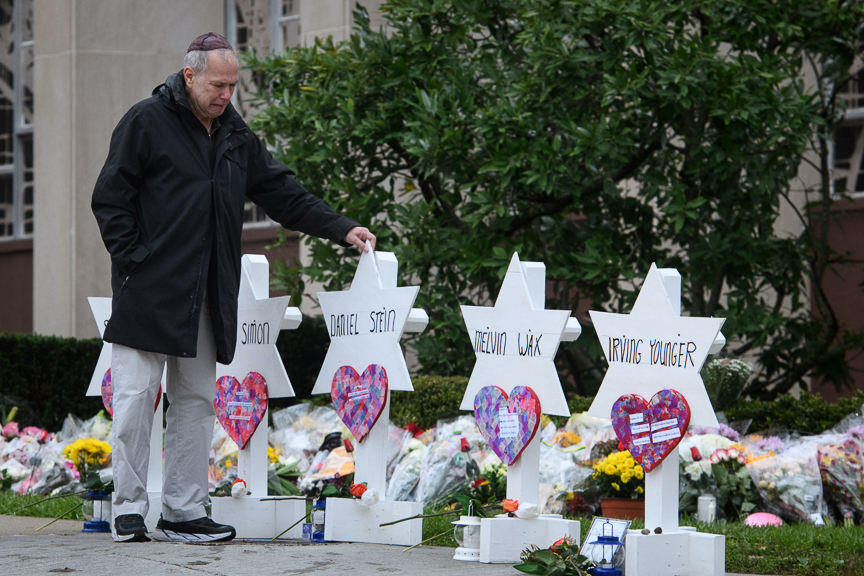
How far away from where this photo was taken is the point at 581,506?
206 inches

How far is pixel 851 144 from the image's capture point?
921 cm

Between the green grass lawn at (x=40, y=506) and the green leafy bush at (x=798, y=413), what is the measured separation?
3820 millimetres

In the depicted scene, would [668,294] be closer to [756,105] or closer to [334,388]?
[334,388]

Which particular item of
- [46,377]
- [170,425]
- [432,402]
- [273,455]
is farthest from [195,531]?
[46,377]

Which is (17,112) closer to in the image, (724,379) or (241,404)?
(241,404)

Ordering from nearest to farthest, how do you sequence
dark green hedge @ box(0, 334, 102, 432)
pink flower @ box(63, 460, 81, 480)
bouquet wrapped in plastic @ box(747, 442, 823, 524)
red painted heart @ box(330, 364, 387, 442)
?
red painted heart @ box(330, 364, 387, 442) < bouquet wrapped in plastic @ box(747, 442, 823, 524) < pink flower @ box(63, 460, 81, 480) < dark green hedge @ box(0, 334, 102, 432)

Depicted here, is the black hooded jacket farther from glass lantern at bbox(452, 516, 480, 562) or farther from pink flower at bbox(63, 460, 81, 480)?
pink flower at bbox(63, 460, 81, 480)

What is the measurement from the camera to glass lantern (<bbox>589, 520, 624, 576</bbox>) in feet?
11.3

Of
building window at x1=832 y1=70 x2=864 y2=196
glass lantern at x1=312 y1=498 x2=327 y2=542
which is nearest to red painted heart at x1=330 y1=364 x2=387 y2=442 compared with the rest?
glass lantern at x1=312 y1=498 x2=327 y2=542

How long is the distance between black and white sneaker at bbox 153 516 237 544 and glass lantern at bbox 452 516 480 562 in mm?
935

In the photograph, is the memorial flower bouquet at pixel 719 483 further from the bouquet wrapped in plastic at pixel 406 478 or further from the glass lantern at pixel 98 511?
the glass lantern at pixel 98 511

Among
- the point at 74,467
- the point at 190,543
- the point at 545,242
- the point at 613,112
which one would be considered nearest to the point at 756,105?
the point at 613,112

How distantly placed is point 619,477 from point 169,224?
249 cm

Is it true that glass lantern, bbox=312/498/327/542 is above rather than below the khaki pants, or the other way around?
below
